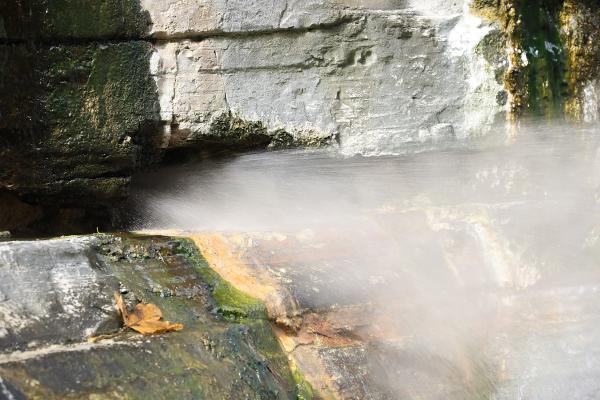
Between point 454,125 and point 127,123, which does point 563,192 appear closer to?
point 454,125

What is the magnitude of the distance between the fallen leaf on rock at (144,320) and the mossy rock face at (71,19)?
120 centimetres

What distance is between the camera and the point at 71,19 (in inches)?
117

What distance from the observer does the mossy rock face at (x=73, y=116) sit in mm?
2953

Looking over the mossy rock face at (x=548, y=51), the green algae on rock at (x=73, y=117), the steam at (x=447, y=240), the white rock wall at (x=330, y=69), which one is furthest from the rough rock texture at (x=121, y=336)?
the mossy rock face at (x=548, y=51)

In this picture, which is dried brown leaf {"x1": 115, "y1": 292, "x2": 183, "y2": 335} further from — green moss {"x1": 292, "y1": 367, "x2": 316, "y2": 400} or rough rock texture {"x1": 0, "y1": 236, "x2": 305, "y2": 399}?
green moss {"x1": 292, "y1": 367, "x2": 316, "y2": 400}

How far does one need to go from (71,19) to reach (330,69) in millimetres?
1101

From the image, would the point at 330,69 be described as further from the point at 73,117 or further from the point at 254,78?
the point at 73,117

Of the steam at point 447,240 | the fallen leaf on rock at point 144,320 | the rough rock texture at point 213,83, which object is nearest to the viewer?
the fallen leaf on rock at point 144,320

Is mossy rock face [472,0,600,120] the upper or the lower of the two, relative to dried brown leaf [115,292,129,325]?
upper

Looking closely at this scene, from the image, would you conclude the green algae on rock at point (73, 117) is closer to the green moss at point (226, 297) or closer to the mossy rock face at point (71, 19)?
the mossy rock face at point (71, 19)

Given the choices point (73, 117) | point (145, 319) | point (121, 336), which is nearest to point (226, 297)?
point (145, 319)

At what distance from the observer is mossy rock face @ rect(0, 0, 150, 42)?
2.89m

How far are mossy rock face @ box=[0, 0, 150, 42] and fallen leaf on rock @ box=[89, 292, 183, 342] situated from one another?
120cm

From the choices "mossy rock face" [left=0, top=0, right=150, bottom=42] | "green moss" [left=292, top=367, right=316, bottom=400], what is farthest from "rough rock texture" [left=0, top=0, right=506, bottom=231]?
"green moss" [left=292, top=367, right=316, bottom=400]
